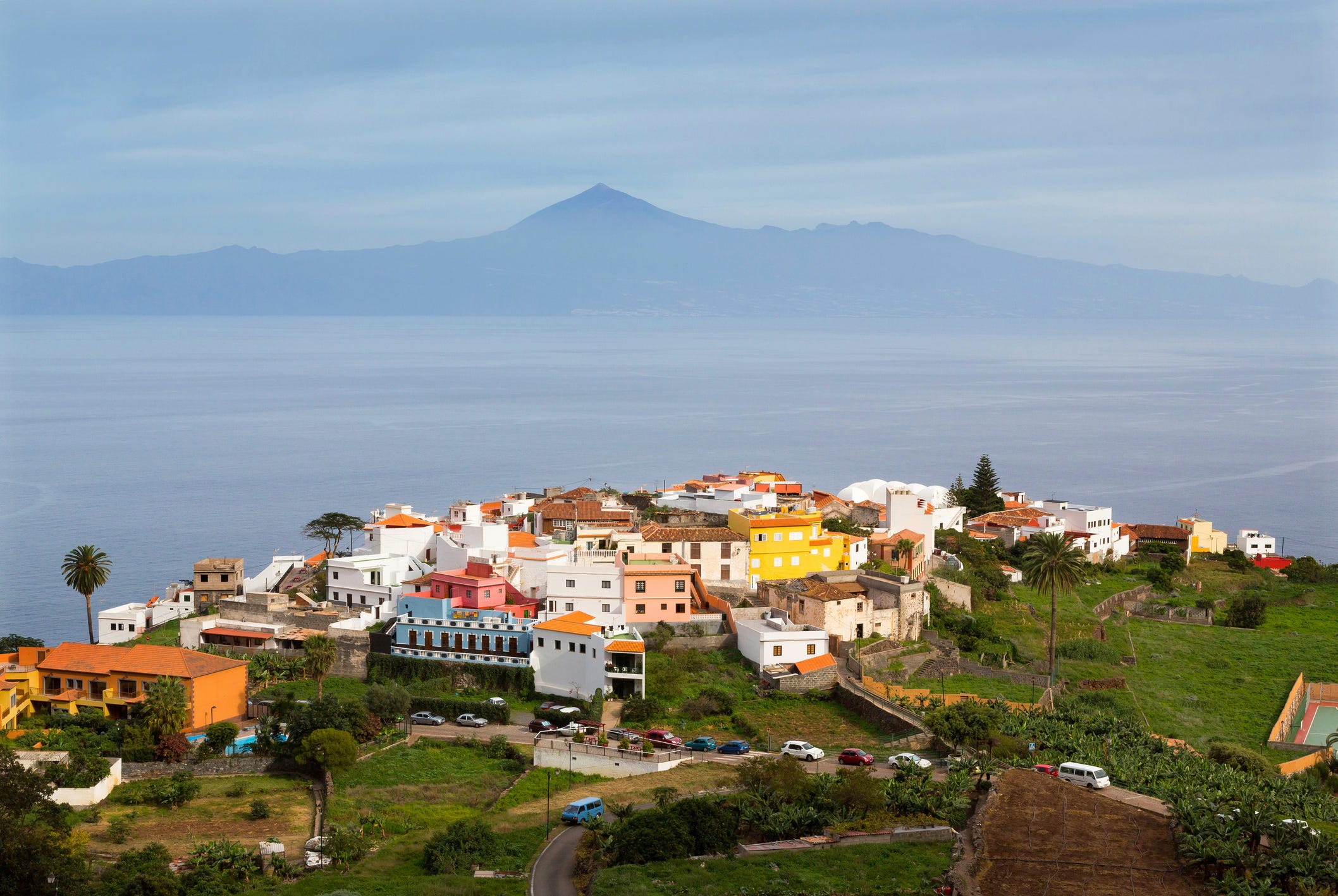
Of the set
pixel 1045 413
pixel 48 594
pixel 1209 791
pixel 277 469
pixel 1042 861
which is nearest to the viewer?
pixel 1042 861

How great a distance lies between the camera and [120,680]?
1394 inches

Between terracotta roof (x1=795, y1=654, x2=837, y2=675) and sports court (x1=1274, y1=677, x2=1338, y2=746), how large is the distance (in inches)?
527

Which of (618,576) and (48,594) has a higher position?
(618,576)

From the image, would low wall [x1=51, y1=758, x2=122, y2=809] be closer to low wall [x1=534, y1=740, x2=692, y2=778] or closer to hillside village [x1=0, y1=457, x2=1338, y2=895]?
hillside village [x1=0, y1=457, x2=1338, y2=895]

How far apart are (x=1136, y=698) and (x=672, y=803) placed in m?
20.7

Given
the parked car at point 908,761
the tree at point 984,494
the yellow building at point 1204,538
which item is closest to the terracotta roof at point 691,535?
the parked car at point 908,761

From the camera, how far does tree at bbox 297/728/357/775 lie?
1208 inches

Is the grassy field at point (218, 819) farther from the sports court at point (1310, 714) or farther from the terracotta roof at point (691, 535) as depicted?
the sports court at point (1310, 714)

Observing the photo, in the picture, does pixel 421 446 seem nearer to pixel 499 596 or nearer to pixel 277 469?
pixel 277 469

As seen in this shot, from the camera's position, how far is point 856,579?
4372 cm

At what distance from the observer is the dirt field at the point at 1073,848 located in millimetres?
20859

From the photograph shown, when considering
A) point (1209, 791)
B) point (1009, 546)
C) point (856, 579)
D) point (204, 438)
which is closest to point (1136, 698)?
point (856, 579)

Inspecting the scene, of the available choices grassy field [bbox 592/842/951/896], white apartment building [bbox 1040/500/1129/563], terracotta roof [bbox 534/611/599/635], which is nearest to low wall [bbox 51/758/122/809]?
terracotta roof [bbox 534/611/599/635]

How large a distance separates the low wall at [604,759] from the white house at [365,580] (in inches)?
495
